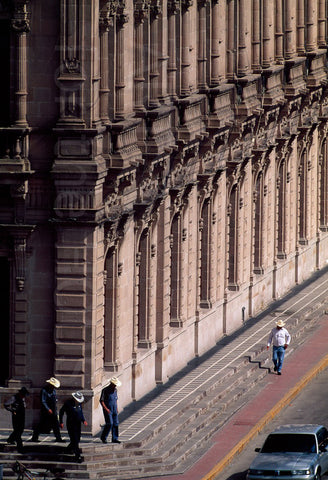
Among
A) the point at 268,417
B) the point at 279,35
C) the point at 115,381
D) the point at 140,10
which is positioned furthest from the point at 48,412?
the point at 279,35

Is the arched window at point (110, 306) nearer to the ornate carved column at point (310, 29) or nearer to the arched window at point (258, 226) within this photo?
the arched window at point (258, 226)

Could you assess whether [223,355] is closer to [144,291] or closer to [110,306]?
[144,291]

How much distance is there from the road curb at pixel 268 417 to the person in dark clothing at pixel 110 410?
274cm

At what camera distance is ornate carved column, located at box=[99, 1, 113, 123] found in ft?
194

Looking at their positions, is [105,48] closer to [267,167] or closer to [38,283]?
[38,283]

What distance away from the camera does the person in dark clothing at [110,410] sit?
5788cm

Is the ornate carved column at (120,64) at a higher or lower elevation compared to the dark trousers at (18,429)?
higher

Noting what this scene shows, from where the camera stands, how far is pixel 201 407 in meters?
63.7

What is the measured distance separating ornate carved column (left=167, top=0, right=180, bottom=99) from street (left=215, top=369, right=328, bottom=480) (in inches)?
401

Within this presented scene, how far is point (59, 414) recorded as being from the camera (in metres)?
57.4

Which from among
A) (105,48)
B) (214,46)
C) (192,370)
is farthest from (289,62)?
(105,48)

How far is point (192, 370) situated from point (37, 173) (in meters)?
12.6

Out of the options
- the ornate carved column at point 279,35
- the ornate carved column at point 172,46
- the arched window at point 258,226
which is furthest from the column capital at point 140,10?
the ornate carved column at point 279,35

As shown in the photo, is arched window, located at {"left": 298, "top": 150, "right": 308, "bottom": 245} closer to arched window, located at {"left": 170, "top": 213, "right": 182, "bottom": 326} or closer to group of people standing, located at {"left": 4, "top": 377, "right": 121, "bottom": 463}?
arched window, located at {"left": 170, "top": 213, "right": 182, "bottom": 326}
